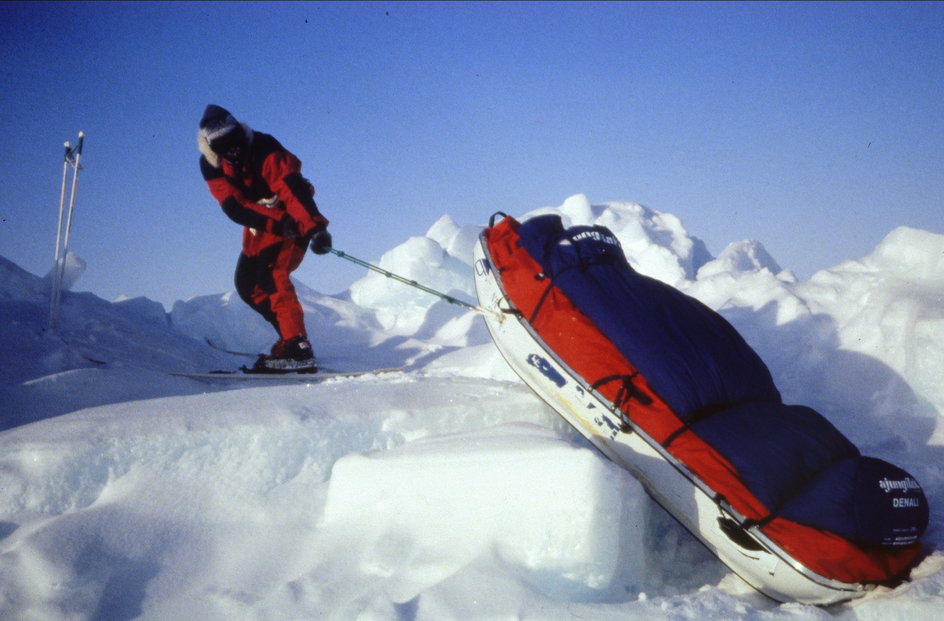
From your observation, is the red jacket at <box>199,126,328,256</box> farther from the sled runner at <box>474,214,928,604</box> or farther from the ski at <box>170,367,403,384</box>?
the sled runner at <box>474,214,928,604</box>

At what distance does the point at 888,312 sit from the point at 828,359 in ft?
1.32

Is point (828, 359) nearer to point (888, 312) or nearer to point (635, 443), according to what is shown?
point (888, 312)

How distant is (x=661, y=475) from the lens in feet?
6.27

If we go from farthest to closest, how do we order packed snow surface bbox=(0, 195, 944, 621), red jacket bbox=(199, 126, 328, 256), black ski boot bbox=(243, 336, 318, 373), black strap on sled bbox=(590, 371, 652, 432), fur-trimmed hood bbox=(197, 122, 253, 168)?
1. black ski boot bbox=(243, 336, 318, 373)
2. red jacket bbox=(199, 126, 328, 256)
3. fur-trimmed hood bbox=(197, 122, 253, 168)
4. black strap on sled bbox=(590, 371, 652, 432)
5. packed snow surface bbox=(0, 195, 944, 621)

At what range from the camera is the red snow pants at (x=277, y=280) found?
432 centimetres

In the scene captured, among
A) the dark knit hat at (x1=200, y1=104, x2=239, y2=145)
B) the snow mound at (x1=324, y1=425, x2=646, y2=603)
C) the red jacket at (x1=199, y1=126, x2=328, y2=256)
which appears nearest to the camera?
the snow mound at (x1=324, y1=425, x2=646, y2=603)

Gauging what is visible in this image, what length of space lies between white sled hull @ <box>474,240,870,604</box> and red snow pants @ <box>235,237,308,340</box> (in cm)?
219

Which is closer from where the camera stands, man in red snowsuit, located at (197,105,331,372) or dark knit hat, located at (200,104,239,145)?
dark knit hat, located at (200,104,239,145)

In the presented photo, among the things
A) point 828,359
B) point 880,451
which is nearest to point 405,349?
point 828,359

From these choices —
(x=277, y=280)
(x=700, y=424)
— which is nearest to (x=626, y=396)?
(x=700, y=424)

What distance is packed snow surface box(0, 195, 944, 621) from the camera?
1498 millimetres

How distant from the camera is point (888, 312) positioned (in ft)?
9.98

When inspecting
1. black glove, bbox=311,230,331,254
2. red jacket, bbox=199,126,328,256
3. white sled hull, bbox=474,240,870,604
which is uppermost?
red jacket, bbox=199,126,328,256

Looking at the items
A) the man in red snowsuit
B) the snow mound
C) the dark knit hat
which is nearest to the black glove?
the man in red snowsuit
